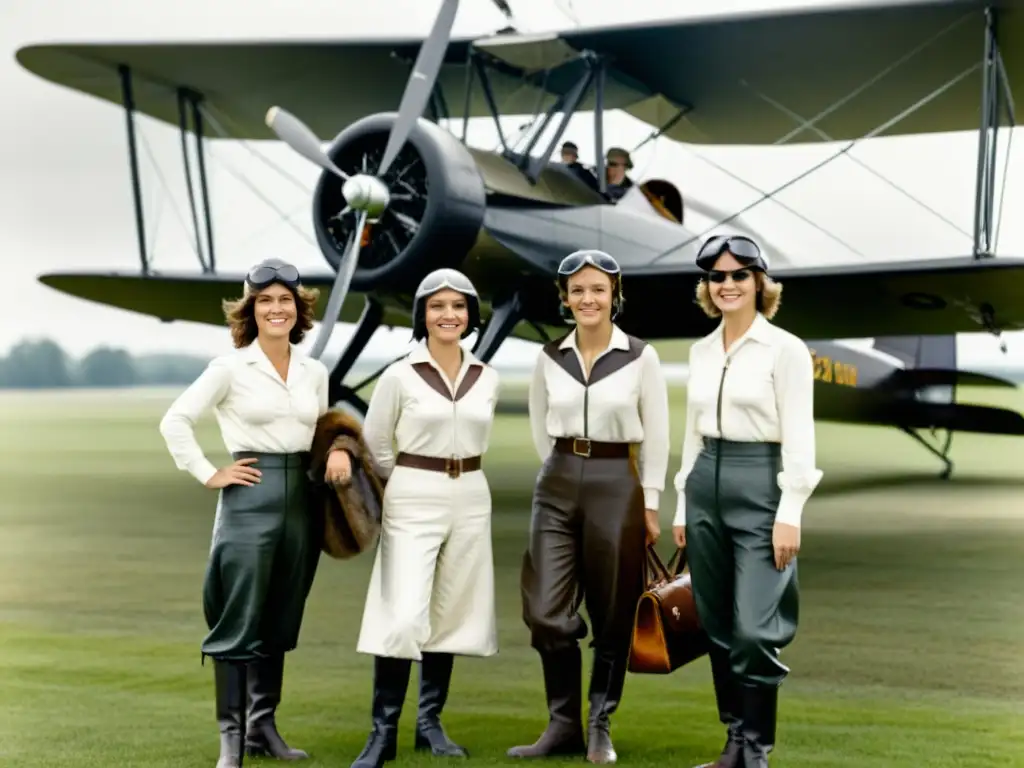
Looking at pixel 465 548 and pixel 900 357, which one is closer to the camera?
pixel 465 548

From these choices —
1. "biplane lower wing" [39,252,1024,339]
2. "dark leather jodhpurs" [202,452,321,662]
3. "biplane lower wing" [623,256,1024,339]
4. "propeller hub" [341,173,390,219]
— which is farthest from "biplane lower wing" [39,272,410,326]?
"dark leather jodhpurs" [202,452,321,662]

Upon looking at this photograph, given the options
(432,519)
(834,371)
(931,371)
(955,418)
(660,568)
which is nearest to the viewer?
(432,519)

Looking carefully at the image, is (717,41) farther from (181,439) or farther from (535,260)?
(181,439)

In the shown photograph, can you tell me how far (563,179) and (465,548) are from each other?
6136mm

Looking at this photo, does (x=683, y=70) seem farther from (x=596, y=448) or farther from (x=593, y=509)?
(x=593, y=509)

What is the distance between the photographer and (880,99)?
1088 cm

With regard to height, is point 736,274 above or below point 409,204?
below

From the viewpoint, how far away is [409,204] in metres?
8.04

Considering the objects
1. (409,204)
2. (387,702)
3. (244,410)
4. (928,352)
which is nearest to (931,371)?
(928,352)

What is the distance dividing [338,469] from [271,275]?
0.63 metres

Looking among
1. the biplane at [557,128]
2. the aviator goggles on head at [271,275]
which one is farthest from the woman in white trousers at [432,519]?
the biplane at [557,128]

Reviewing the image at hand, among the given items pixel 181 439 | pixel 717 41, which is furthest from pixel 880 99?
pixel 181 439

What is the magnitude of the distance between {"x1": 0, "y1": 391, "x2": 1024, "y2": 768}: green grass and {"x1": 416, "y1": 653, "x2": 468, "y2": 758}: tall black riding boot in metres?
0.08

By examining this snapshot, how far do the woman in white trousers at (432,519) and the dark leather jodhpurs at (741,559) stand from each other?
2.16ft
